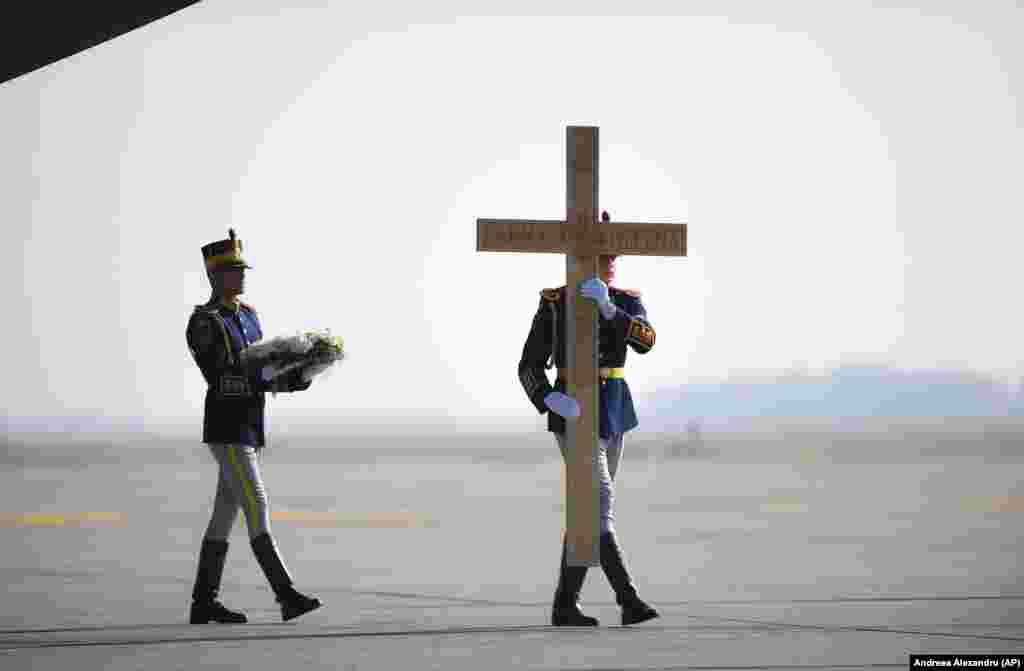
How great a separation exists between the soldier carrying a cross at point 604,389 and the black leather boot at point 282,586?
4.23 ft

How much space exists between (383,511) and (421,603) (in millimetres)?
7750

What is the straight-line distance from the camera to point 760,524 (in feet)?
49.8

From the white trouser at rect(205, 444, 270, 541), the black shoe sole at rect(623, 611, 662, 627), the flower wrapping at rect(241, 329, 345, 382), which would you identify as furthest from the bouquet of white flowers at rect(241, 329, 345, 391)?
the black shoe sole at rect(623, 611, 662, 627)

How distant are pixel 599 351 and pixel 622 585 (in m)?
1.20

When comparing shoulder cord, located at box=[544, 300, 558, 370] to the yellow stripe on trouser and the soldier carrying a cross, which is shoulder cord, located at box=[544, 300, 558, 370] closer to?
the soldier carrying a cross

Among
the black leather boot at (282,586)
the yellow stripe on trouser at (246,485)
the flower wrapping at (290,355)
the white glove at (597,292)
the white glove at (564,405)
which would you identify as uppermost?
the white glove at (597,292)

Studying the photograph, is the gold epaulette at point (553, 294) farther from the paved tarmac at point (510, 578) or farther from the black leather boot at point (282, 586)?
the black leather boot at point (282, 586)

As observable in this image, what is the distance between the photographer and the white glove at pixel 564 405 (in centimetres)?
832

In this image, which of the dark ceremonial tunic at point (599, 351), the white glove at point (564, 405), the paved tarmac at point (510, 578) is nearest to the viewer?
the paved tarmac at point (510, 578)

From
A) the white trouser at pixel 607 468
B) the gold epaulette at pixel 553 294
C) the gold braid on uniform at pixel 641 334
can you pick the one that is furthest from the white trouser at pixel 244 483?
the gold braid on uniform at pixel 641 334

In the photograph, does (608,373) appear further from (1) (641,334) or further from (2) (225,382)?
(2) (225,382)

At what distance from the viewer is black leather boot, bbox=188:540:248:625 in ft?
28.3

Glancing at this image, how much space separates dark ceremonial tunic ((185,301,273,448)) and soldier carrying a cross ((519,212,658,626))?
1416mm

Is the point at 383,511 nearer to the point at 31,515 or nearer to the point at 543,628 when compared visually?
the point at 31,515
